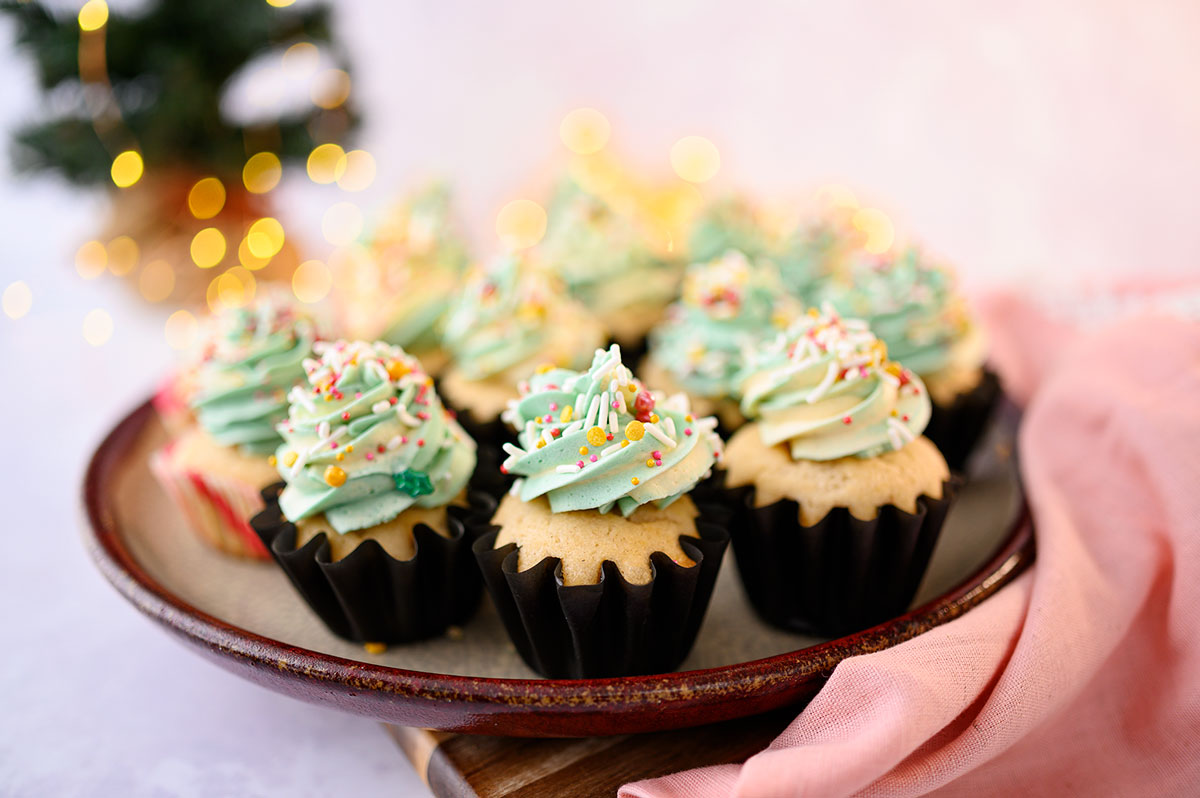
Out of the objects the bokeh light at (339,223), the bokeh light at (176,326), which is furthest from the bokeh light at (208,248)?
the bokeh light at (339,223)

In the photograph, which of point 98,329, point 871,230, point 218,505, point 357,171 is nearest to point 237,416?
point 218,505

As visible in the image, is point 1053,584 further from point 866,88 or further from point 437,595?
point 866,88

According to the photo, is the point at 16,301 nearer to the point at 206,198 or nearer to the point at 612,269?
the point at 206,198

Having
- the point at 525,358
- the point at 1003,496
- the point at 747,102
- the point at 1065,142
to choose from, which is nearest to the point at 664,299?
the point at 525,358

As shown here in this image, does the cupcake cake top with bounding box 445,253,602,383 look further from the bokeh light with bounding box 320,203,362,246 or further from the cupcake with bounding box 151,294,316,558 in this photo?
the bokeh light with bounding box 320,203,362,246

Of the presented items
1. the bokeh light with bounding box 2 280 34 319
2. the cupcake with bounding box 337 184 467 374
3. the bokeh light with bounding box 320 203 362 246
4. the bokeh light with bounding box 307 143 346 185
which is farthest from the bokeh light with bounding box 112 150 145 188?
the bokeh light with bounding box 320 203 362 246

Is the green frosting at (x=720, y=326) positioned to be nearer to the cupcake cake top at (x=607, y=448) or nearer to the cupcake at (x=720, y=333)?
the cupcake at (x=720, y=333)
